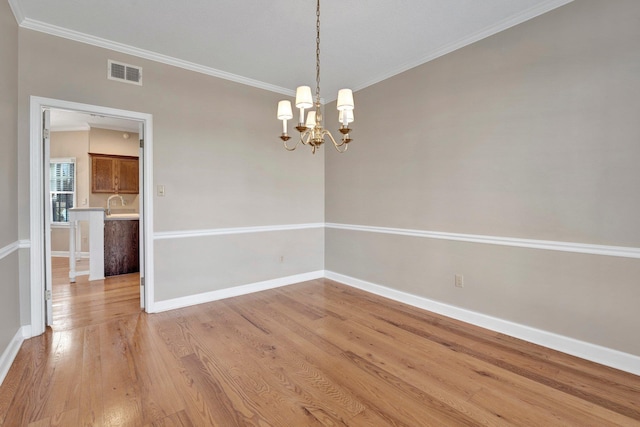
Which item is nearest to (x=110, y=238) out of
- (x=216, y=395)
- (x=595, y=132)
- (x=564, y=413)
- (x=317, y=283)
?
(x=317, y=283)

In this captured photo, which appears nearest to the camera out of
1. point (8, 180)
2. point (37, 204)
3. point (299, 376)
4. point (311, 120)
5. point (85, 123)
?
point (299, 376)

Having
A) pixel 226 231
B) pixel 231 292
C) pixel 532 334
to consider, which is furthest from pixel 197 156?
pixel 532 334

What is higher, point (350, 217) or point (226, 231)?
point (350, 217)

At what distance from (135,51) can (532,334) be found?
193 inches

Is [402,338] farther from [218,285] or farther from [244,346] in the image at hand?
[218,285]

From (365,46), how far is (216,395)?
3.47m

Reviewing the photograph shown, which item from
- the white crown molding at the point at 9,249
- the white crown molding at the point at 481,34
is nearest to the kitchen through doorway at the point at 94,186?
the white crown molding at the point at 9,249

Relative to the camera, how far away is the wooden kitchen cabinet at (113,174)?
21.2 feet

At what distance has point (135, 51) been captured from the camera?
3.21 metres

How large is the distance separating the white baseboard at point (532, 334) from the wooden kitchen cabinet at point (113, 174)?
616 centimetres

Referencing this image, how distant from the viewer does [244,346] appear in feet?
8.66

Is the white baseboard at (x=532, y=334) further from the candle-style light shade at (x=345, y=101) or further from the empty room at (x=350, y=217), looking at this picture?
the candle-style light shade at (x=345, y=101)

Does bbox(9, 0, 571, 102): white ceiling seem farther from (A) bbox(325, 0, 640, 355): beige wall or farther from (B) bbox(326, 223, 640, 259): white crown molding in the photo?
(B) bbox(326, 223, 640, 259): white crown molding

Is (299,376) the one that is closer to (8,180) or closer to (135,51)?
(8,180)
